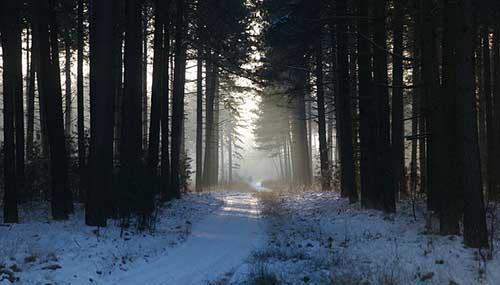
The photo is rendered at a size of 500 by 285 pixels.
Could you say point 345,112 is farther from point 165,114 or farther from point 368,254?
point 368,254

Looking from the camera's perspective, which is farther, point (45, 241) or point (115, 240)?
point (115, 240)

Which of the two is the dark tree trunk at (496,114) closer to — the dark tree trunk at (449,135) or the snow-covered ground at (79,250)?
the dark tree trunk at (449,135)

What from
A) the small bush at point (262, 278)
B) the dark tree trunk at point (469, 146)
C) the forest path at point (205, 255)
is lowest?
the forest path at point (205, 255)

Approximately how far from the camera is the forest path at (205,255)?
8297 mm

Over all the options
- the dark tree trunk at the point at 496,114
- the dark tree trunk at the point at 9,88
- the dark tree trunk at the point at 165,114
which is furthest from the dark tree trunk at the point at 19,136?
the dark tree trunk at the point at 496,114

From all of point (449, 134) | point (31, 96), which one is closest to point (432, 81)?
point (449, 134)

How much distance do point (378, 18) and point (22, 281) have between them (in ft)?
35.1

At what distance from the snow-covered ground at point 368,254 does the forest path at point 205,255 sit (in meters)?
0.51

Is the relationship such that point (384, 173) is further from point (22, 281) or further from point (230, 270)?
point (22, 281)

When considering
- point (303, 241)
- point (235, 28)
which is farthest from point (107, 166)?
point (235, 28)

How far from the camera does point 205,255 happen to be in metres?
10.2

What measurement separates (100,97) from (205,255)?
4.93 meters

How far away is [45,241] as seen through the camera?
992 centimetres

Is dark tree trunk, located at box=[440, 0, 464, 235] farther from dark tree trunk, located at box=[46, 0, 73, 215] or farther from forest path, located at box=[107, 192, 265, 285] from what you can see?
dark tree trunk, located at box=[46, 0, 73, 215]
